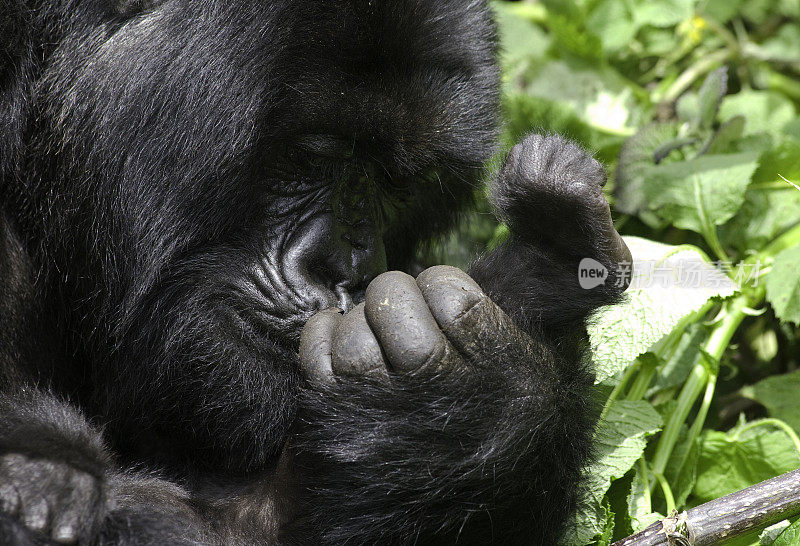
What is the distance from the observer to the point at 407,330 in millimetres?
1771

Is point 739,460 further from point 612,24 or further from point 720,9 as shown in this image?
point 720,9

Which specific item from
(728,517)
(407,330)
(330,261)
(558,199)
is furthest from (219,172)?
(728,517)

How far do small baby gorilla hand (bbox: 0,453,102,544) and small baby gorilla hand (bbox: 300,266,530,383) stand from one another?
0.50 meters

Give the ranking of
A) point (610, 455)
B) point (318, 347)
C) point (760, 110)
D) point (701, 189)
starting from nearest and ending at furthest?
point (318, 347), point (610, 455), point (701, 189), point (760, 110)

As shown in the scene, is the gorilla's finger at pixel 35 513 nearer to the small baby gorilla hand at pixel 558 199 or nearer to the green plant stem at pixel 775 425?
the small baby gorilla hand at pixel 558 199

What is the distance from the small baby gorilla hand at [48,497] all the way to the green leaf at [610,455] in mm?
1086

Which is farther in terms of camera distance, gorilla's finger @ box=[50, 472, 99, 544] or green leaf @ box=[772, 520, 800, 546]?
green leaf @ box=[772, 520, 800, 546]

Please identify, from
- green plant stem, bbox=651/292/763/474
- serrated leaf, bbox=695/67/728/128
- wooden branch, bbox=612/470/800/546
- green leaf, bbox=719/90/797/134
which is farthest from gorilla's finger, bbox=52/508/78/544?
green leaf, bbox=719/90/797/134

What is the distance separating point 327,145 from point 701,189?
132cm

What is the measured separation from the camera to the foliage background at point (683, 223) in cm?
233

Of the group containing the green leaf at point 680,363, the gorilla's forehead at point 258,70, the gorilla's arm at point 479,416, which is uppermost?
the gorilla's forehead at point 258,70

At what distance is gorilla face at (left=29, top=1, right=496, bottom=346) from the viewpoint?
1941 mm

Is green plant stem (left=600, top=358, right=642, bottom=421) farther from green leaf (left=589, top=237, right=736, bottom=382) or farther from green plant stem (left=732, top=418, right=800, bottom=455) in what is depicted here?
green plant stem (left=732, top=418, right=800, bottom=455)

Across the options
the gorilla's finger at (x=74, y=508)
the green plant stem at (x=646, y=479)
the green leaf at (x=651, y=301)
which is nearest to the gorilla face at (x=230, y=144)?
the gorilla's finger at (x=74, y=508)
